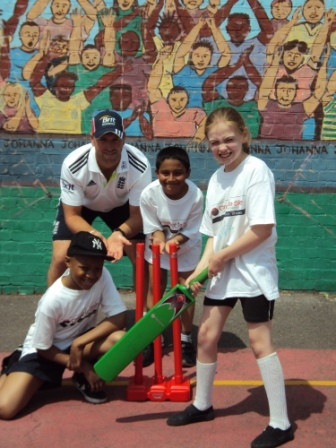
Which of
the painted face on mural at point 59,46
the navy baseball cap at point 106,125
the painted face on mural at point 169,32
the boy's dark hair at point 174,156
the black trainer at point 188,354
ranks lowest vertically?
the black trainer at point 188,354

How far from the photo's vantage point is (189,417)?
389 cm

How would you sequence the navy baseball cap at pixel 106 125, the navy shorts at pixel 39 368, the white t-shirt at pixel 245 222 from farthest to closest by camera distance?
1. the navy baseball cap at pixel 106 125
2. the navy shorts at pixel 39 368
3. the white t-shirt at pixel 245 222

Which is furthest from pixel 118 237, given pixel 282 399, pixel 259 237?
pixel 282 399

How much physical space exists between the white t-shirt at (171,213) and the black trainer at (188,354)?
2.30 ft

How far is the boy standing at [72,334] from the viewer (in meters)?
4.07

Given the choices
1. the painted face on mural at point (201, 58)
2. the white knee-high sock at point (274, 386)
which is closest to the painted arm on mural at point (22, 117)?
the painted face on mural at point (201, 58)

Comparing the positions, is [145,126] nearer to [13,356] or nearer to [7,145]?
[7,145]

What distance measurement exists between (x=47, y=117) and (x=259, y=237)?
336 centimetres

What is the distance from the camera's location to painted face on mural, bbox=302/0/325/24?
612 cm

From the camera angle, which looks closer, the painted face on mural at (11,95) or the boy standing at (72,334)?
the boy standing at (72,334)

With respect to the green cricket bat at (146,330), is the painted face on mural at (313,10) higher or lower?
higher

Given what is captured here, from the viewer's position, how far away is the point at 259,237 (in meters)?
3.56

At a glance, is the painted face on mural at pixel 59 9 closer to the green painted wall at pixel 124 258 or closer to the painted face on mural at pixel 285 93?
the green painted wall at pixel 124 258

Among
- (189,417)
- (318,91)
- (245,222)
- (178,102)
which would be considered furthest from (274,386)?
(318,91)
